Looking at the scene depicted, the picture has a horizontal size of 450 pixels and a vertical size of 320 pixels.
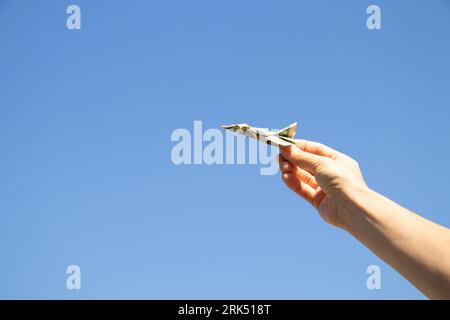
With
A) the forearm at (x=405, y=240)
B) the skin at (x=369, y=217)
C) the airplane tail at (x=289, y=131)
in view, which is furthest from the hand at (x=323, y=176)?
the airplane tail at (x=289, y=131)

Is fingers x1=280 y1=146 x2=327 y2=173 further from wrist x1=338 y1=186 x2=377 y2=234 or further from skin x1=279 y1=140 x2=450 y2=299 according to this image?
wrist x1=338 y1=186 x2=377 y2=234

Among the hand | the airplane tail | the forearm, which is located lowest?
the forearm

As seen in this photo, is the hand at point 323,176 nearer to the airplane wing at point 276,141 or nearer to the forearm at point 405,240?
the airplane wing at point 276,141

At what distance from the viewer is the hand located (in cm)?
345

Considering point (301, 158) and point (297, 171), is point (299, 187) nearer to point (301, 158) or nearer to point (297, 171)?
point (297, 171)

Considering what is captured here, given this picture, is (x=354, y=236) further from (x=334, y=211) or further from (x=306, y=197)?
(x=306, y=197)

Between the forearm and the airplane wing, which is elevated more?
the airplane wing

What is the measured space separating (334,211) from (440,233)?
1019 mm

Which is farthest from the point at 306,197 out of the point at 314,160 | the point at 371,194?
the point at 371,194

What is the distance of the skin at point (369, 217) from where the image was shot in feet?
8.09

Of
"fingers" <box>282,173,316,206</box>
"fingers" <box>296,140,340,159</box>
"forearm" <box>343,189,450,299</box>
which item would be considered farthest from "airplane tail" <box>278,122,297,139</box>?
"forearm" <box>343,189,450,299</box>

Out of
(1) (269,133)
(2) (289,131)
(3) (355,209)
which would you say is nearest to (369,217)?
(3) (355,209)

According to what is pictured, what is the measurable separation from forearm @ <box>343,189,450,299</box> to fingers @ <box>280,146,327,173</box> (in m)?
0.70

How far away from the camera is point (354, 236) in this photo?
3201mm
